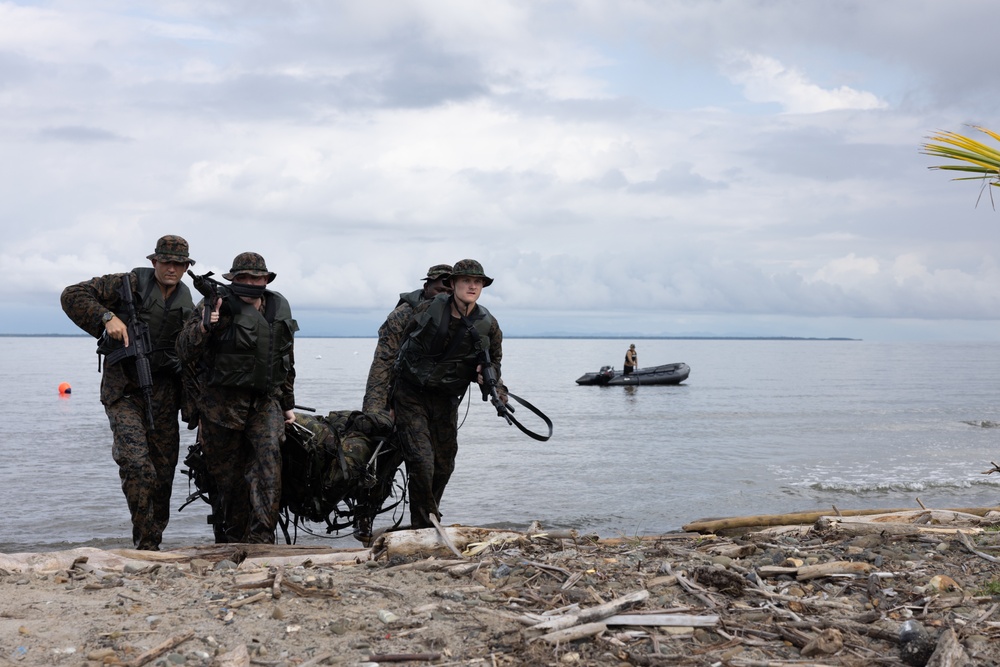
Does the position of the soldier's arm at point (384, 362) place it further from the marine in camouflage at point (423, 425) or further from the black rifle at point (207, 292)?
the black rifle at point (207, 292)

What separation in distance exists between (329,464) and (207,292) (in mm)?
2057

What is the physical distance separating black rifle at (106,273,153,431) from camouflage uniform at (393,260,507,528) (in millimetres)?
2011

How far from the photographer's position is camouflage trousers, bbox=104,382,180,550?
23.7 feet

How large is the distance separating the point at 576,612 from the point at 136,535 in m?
4.52

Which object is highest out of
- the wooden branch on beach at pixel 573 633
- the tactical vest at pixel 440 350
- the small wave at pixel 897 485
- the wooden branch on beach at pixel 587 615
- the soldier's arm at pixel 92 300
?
the soldier's arm at pixel 92 300

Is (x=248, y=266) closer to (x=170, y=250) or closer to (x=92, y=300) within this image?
(x=170, y=250)

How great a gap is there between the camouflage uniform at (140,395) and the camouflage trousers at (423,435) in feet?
6.17

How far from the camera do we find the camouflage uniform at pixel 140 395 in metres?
7.21

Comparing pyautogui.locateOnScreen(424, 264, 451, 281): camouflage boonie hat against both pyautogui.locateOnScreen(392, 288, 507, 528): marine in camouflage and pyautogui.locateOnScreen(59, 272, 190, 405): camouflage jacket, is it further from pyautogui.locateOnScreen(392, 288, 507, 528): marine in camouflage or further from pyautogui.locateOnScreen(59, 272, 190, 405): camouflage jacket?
pyautogui.locateOnScreen(59, 272, 190, 405): camouflage jacket

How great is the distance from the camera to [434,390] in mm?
7848

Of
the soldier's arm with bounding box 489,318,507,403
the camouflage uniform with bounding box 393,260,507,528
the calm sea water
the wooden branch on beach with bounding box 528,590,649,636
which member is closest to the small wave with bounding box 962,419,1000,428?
the calm sea water

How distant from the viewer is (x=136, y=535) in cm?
744

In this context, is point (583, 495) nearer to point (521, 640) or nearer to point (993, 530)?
point (993, 530)

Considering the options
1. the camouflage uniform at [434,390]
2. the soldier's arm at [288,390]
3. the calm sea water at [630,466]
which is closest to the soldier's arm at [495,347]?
the camouflage uniform at [434,390]
